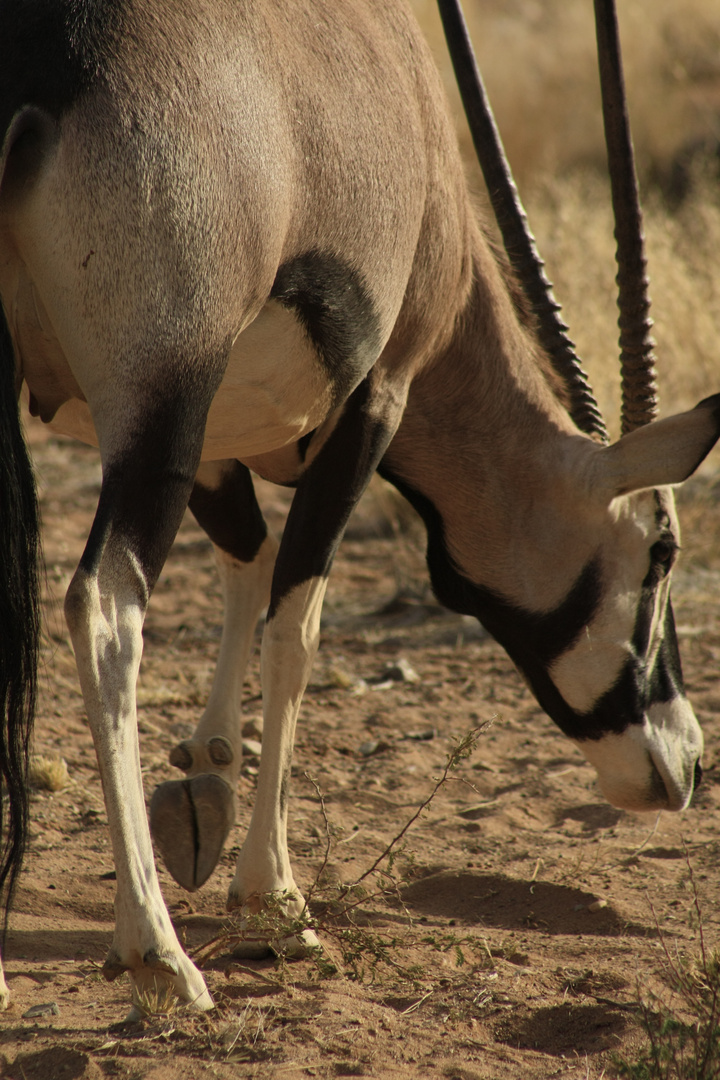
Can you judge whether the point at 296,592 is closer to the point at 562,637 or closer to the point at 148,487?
the point at 562,637

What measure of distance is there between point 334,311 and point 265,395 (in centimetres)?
27

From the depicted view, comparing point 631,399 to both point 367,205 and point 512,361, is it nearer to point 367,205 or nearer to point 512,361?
point 512,361

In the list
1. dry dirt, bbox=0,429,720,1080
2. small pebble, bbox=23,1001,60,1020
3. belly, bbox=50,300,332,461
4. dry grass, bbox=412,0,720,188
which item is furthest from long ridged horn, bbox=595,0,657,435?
dry grass, bbox=412,0,720,188

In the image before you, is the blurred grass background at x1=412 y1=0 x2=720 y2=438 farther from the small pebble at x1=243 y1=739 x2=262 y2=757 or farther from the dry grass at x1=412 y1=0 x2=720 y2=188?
the small pebble at x1=243 y1=739 x2=262 y2=757

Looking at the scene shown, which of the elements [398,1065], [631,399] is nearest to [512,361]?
[631,399]

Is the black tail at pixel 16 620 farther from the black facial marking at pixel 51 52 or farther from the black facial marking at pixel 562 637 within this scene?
the black facial marking at pixel 562 637

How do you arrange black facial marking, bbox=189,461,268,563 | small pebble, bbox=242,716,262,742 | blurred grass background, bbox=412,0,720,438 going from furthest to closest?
blurred grass background, bbox=412,0,720,438 < small pebble, bbox=242,716,262,742 < black facial marking, bbox=189,461,268,563

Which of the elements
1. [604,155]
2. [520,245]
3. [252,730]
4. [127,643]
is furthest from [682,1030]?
[604,155]

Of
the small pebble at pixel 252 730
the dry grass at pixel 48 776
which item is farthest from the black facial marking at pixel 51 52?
the small pebble at pixel 252 730

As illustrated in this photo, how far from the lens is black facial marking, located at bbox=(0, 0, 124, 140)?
7.30 ft

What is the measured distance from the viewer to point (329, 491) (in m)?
3.27

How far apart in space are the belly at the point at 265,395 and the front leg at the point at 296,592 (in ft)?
0.62

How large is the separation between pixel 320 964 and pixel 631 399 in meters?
2.09

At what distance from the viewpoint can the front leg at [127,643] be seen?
229 cm
